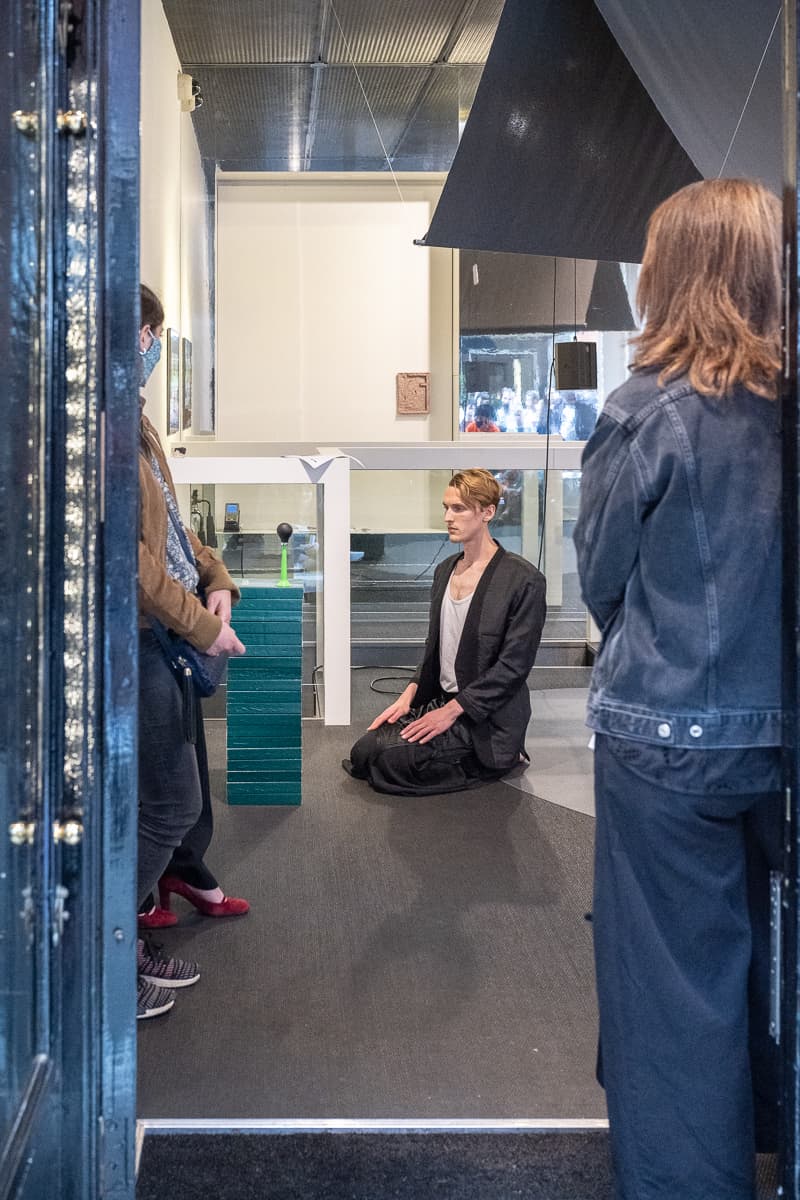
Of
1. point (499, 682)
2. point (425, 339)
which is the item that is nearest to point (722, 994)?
point (499, 682)

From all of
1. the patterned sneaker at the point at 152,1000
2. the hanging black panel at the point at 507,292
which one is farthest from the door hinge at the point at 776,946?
the hanging black panel at the point at 507,292

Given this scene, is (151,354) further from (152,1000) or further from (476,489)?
(476,489)

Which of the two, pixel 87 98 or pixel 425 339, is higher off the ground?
pixel 425 339

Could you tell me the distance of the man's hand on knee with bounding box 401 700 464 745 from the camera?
4.16m

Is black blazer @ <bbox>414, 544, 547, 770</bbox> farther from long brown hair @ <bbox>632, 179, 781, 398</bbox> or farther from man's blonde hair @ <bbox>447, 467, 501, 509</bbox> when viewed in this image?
long brown hair @ <bbox>632, 179, 781, 398</bbox>

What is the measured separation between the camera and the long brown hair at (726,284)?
58.0 inches

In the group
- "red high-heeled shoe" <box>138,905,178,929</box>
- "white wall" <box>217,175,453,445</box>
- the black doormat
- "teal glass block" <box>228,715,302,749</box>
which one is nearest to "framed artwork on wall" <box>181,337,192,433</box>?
"white wall" <box>217,175,453,445</box>

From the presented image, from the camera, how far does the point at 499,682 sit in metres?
4.12

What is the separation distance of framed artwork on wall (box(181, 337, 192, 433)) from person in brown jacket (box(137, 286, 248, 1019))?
499cm

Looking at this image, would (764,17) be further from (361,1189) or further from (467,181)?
(361,1189)

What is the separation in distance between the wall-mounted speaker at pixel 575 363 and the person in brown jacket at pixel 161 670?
3.89 m

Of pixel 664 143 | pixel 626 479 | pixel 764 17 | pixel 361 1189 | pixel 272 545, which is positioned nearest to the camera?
pixel 626 479

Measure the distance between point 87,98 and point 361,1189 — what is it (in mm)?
1609

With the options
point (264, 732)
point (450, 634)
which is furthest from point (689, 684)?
point (450, 634)
